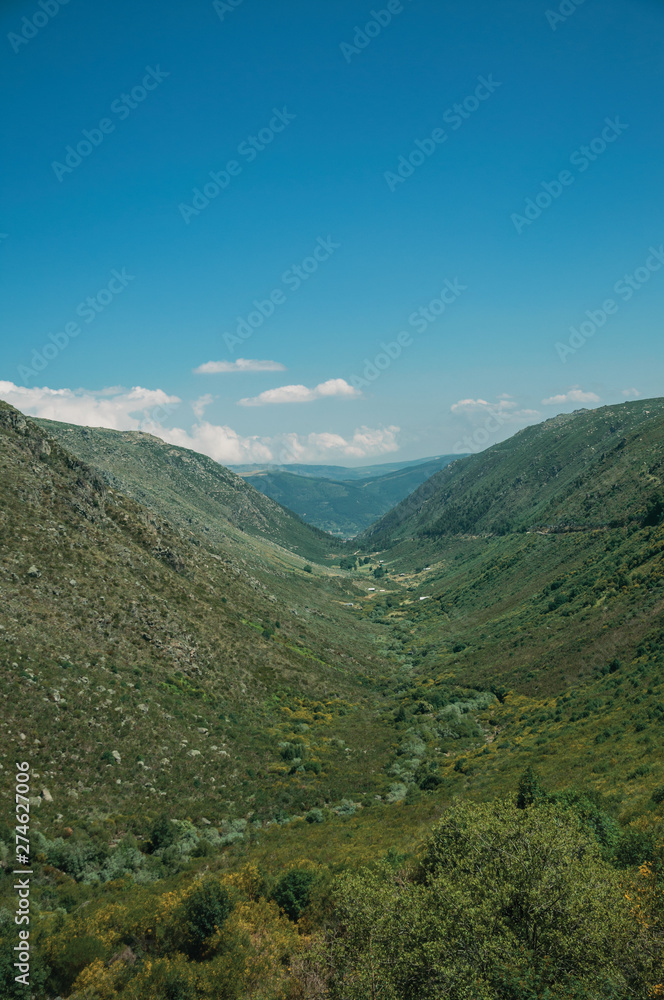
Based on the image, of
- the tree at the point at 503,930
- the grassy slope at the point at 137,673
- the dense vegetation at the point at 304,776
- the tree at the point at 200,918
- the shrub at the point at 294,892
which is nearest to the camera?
the tree at the point at 503,930

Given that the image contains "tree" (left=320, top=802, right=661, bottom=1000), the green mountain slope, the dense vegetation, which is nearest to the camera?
"tree" (left=320, top=802, right=661, bottom=1000)

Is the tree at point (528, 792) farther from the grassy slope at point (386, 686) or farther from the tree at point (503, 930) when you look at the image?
the tree at point (503, 930)

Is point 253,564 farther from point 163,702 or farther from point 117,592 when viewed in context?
point 163,702

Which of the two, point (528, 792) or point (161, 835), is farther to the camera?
point (161, 835)

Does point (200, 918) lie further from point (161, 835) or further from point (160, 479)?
point (160, 479)

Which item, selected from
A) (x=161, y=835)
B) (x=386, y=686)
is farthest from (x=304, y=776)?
(x=386, y=686)

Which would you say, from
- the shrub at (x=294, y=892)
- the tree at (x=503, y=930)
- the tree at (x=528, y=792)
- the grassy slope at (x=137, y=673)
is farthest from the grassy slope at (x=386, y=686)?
the tree at (x=503, y=930)

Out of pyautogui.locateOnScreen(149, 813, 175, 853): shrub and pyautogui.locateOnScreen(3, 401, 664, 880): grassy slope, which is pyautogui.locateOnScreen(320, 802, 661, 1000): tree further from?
pyautogui.locateOnScreen(149, 813, 175, 853): shrub

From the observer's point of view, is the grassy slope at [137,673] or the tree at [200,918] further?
the grassy slope at [137,673]

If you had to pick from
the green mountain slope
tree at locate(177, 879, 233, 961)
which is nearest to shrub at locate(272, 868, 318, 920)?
tree at locate(177, 879, 233, 961)
